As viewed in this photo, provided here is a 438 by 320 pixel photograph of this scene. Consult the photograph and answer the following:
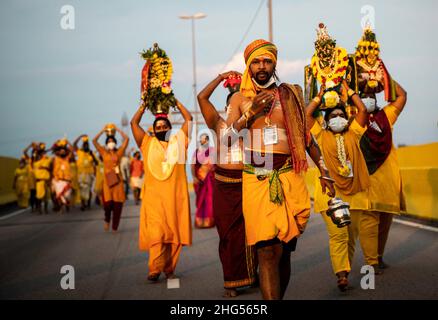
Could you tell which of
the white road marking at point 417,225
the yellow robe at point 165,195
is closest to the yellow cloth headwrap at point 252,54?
the yellow robe at point 165,195

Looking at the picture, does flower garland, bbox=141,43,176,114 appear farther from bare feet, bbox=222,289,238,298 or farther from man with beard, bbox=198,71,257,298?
bare feet, bbox=222,289,238,298

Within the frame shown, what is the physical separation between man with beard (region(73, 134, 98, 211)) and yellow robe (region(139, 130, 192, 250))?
1663cm

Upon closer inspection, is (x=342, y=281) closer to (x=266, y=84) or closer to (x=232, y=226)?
(x=232, y=226)

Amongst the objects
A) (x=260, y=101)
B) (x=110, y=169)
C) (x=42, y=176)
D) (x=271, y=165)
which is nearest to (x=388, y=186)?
(x=271, y=165)

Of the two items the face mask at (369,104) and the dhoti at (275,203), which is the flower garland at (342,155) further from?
the dhoti at (275,203)

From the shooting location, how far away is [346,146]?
9.05 meters

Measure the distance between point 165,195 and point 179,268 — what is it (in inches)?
51.3

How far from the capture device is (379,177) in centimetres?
976

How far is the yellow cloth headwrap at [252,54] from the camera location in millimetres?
6445

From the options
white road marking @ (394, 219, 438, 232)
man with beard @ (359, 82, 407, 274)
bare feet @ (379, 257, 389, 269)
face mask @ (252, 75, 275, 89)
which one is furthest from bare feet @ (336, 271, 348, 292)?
white road marking @ (394, 219, 438, 232)

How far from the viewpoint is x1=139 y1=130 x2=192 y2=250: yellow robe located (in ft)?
33.1

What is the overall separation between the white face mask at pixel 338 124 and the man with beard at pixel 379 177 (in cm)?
87

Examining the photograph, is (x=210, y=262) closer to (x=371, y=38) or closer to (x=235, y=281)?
(x=235, y=281)
